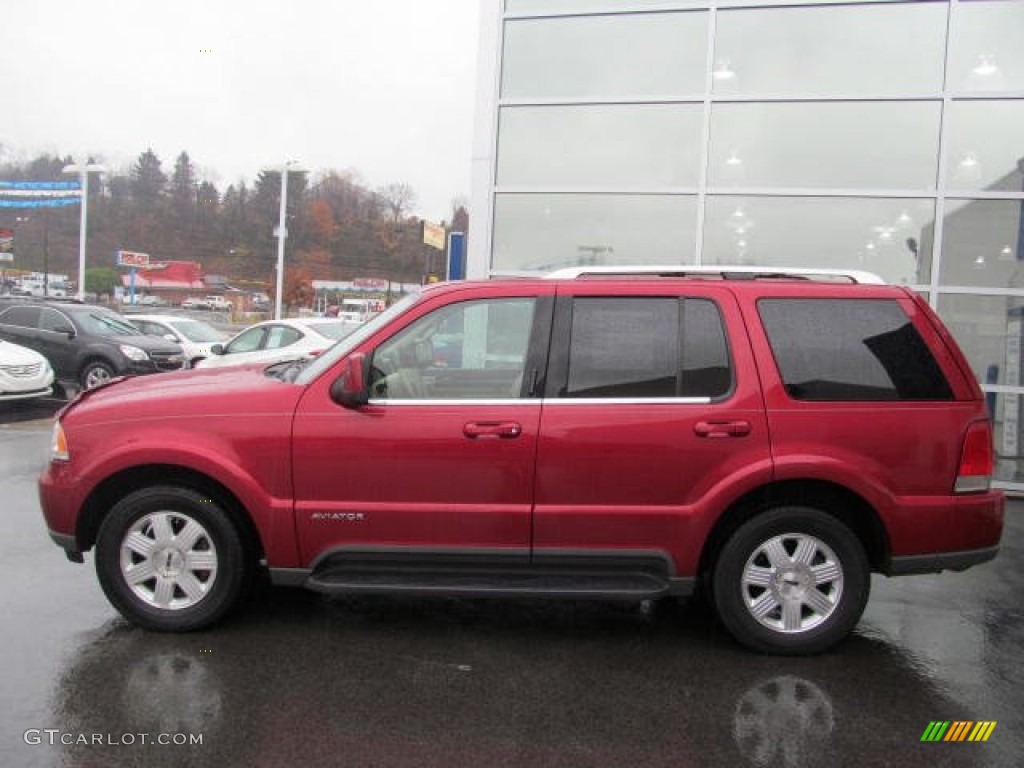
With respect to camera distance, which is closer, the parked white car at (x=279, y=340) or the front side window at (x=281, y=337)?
the parked white car at (x=279, y=340)

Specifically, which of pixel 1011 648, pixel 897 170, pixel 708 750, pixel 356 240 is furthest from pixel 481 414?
pixel 356 240

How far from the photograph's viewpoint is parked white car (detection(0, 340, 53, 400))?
38.6 feet

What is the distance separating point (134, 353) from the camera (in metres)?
13.9

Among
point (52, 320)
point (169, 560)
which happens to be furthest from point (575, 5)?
point (52, 320)

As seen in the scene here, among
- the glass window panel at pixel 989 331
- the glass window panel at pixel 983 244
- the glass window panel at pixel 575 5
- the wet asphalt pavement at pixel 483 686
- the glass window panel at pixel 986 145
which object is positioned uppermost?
the glass window panel at pixel 575 5

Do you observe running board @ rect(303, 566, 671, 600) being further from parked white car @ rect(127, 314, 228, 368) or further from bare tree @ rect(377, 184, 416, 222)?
bare tree @ rect(377, 184, 416, 222)

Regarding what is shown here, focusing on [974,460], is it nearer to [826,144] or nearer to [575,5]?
[826,144]

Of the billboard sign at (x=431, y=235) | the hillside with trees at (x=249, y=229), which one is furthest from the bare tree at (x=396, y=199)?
the billboard sign at (x=431, y=235)

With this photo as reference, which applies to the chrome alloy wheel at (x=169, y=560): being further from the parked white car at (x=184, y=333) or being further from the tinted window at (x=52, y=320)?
the parked white car at (x=184, y=333)

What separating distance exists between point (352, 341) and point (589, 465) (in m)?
1.35

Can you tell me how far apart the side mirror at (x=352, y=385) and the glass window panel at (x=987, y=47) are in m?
7.57

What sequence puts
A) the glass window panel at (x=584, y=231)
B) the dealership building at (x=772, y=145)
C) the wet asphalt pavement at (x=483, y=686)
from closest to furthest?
the wet asphalt pavement at (x=483, y=686) → the dealership building at (x=772, y=145) → the glass window panel at (x=584, y=231)

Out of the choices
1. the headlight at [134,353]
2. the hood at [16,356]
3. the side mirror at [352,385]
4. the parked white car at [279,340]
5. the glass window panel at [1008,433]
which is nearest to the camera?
the side mirror at [352,385]

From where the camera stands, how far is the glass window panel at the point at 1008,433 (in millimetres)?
8250
